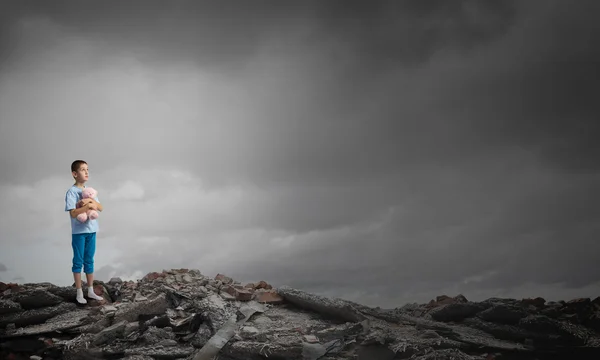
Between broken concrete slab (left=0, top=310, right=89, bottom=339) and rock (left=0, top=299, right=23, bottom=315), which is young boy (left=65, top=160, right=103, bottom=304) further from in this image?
rock (left=0, top=299, right=23, bottom=315)

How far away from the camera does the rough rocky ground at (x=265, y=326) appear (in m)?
7.33

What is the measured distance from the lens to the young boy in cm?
873

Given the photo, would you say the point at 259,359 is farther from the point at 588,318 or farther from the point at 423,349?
the point at 588,318

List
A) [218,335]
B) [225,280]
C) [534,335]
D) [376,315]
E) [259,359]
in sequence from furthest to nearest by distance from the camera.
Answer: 1. [225,280]
2. [376,315]
3. [534,335]
4. [218,335]
5. [259,359]

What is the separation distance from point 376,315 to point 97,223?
6056 millimetres

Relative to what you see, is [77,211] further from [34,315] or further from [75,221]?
[34,315]

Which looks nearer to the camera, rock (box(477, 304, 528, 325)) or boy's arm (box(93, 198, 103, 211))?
rock (box(477, 304, 528, 325))

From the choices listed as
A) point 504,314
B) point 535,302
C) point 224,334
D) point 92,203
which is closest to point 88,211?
point 92,203

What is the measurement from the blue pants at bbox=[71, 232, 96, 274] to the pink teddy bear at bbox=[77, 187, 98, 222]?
0.40 meters

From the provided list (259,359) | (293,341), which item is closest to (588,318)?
(293,341)

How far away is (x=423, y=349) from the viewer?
7.30m

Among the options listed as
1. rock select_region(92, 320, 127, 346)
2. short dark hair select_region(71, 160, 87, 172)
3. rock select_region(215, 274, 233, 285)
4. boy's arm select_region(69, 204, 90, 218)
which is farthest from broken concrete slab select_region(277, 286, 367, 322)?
short dark hair select_region(71, 160, 87, 172)

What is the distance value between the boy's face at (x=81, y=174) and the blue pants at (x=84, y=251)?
1148 millimetres

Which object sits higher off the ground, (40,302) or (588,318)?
(40,302)
